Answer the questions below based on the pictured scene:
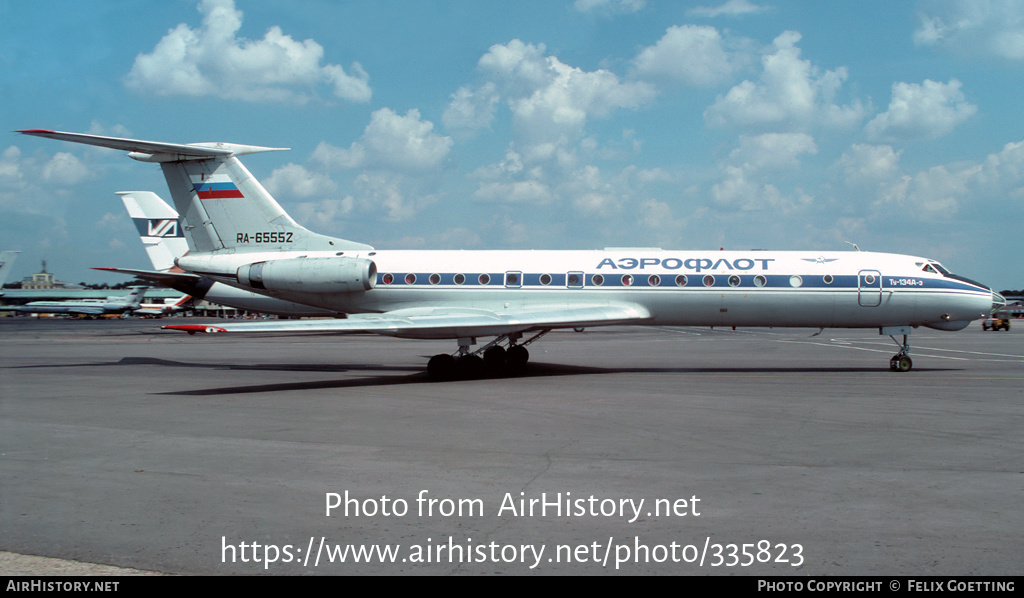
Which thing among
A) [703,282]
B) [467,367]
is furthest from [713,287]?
[467,367]

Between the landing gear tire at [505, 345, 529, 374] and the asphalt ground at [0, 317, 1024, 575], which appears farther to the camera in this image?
the landing gear tire at [505, 345, 529, 374]

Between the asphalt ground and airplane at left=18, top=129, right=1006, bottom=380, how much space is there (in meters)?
3.09

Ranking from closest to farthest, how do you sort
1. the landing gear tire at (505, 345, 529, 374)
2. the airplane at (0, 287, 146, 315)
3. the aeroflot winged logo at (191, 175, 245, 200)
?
the landing gear tire at (505, 345, 529, 374) → the aeroflot winged logo at (191, 175, 245, 200) → the airplane at (0, 287, 146, 315)

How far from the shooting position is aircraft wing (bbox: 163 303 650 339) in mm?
14078

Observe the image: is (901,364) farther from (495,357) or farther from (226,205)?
(226,205)

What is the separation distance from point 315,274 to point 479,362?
4.60 m

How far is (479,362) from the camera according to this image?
1773 cm

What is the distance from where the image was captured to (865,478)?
23.2ft

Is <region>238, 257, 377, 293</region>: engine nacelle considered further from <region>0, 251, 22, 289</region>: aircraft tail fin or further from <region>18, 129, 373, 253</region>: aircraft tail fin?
<region>0, 251, 22, 289</region>: aircraft tail fin

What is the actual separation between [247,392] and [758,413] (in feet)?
31.3

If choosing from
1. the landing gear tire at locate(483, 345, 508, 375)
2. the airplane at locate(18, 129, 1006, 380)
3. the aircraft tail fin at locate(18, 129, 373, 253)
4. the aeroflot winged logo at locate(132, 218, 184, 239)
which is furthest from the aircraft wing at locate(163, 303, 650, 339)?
the aeroflot winged logo at locate(132, 218, 184, 239)
